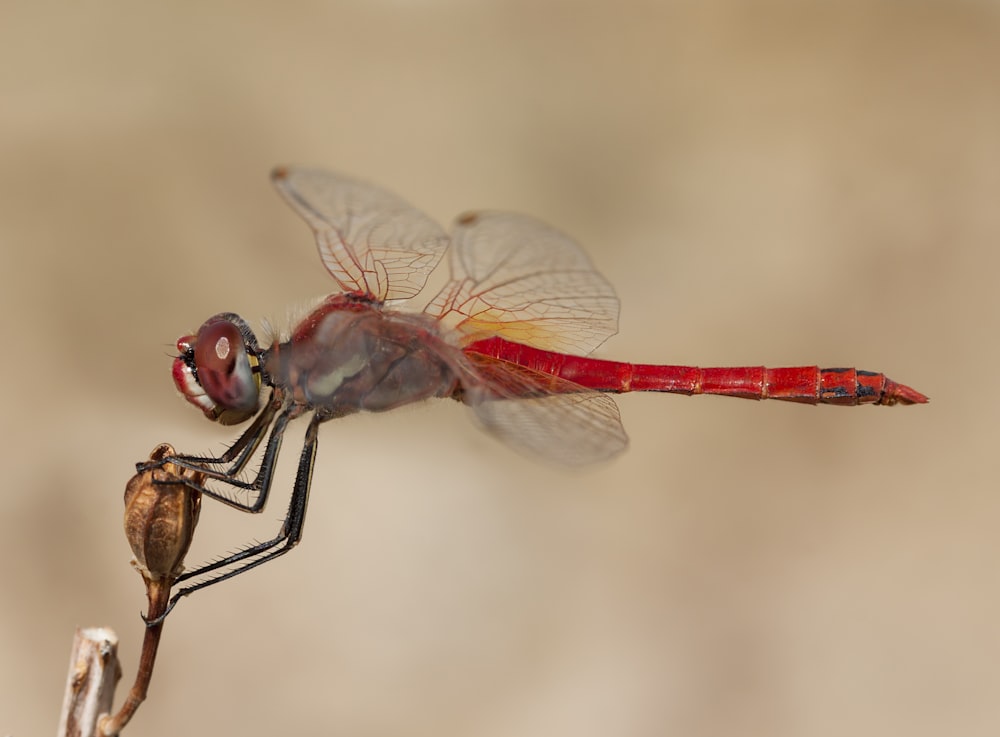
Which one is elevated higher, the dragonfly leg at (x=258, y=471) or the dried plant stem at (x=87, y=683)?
the dragonfly leg at (x=258, y=471)

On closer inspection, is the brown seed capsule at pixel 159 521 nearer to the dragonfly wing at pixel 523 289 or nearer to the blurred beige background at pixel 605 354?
the dragonfly wing at pixel 523 289

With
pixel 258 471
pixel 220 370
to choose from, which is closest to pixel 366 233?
pixel 220 370

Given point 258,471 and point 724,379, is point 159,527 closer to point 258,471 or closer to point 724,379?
point 258,471

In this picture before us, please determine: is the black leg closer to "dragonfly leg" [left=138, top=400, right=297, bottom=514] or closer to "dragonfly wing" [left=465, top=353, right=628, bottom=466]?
"dragonfly leg" [left=138, top=400, right=297, bottom=514]

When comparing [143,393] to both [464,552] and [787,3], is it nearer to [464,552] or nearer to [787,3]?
[464,552]

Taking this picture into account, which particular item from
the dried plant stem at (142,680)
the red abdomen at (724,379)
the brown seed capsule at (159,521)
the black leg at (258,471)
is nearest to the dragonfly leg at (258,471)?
the black leg at (258,471)

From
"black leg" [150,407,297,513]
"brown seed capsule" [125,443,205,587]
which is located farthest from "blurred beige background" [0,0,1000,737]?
"brown seed capsule" [125,443,205,587]
